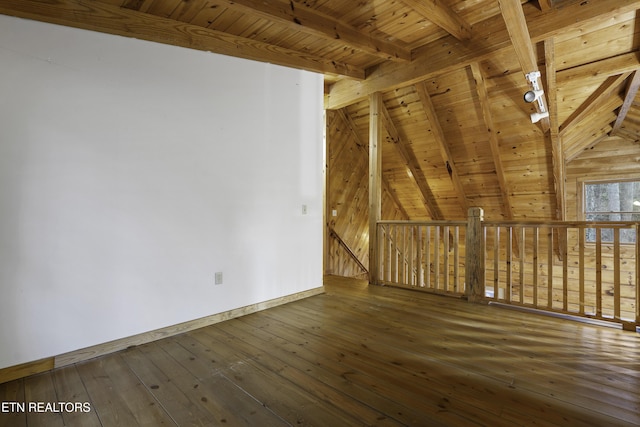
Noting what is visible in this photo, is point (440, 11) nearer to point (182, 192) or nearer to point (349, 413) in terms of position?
point (182, 192)

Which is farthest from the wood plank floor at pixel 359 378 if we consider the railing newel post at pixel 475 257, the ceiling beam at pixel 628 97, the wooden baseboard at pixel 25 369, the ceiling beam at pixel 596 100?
the ceiling beam at pixel 628 97

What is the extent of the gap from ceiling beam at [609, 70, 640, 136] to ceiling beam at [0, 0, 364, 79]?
4.04m

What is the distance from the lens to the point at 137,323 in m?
2.36

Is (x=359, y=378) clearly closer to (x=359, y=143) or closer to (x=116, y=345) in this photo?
(x=116, y=345)

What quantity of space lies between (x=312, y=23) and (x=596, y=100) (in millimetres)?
3746

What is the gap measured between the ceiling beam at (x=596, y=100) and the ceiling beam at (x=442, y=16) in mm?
2062

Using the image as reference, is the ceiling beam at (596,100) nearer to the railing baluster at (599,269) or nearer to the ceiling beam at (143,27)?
the railing baluster at (599,269)

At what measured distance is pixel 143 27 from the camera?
96.3 inches

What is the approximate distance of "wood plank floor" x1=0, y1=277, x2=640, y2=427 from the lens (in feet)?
4.99

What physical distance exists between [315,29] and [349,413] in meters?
3.02

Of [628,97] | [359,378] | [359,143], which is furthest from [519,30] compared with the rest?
[359,143]

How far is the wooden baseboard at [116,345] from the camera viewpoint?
192cm

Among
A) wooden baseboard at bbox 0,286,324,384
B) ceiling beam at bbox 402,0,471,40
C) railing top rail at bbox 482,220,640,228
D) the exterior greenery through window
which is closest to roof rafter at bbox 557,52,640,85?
ceiling beam at bbox 402,0,471,40

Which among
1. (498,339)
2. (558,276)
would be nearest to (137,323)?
(498,339)
